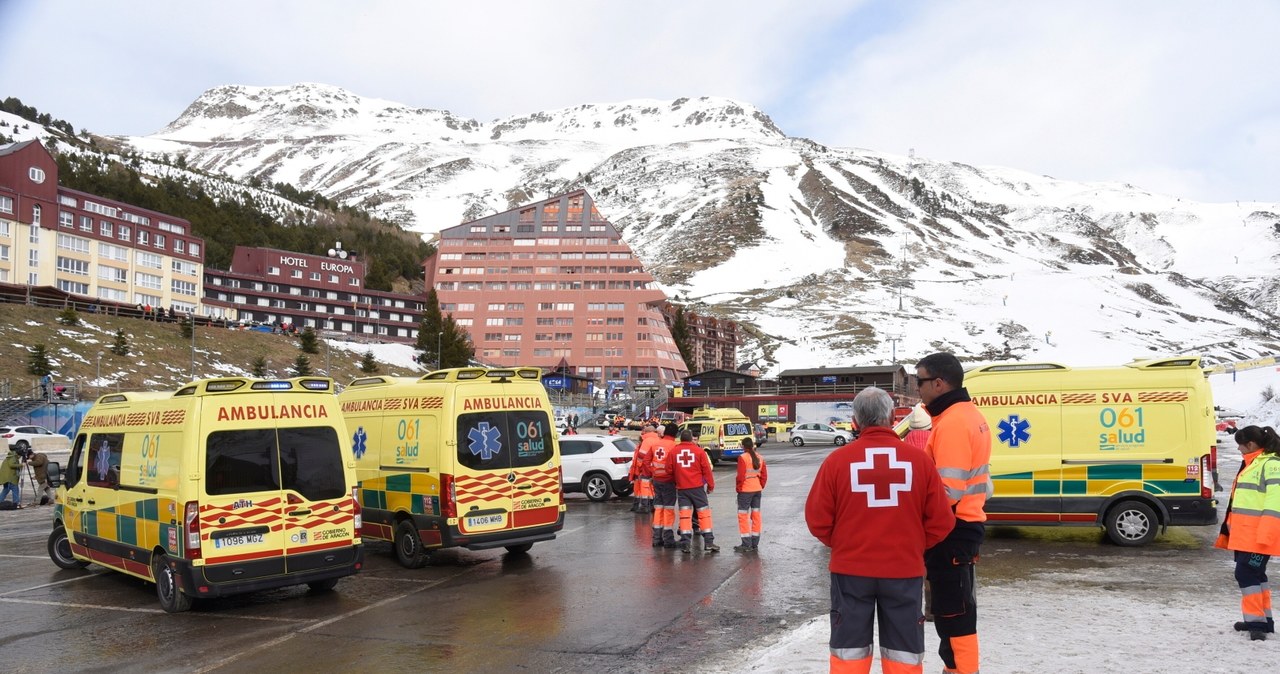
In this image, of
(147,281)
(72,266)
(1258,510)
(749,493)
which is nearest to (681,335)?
(147,281)

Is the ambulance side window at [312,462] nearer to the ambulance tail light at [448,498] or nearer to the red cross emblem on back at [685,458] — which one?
the ambulance tail light at [448,498]

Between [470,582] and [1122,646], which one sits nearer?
[1122,646]

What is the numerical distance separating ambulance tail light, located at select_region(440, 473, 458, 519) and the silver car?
144ft

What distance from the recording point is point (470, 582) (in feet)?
36.6

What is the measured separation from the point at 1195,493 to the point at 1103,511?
1.20 m

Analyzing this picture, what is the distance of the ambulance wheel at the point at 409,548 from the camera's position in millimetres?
12109

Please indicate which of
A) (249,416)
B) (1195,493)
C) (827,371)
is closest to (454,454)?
(249,416)

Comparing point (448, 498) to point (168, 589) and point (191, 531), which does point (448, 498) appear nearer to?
point (191, 531)

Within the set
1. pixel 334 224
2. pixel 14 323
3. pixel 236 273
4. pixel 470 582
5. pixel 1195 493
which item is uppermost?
pixel 334 224

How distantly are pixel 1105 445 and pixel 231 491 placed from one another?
38.0 ft

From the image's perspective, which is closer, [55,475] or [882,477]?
[882,477]

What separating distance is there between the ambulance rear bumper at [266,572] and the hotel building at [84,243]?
84.1 meters

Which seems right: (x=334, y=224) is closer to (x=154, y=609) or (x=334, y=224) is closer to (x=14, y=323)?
(x=14, y=323)

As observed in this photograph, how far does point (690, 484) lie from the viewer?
1322 centimetres
